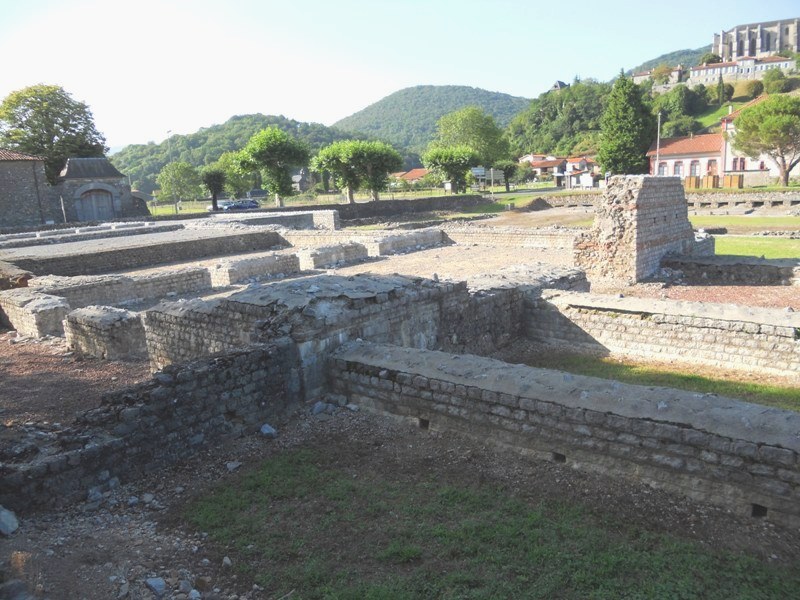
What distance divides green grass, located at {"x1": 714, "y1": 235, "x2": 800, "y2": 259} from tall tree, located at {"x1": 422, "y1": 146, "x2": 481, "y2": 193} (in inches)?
1335

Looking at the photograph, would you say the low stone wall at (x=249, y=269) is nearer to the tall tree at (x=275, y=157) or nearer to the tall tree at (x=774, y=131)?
the tall tree at (x=275, y=157)

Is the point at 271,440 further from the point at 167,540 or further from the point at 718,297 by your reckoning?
the point at 718,297

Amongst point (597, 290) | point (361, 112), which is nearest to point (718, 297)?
point (597, 290)

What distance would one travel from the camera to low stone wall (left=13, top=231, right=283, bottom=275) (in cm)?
2006

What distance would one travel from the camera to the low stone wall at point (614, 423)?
14.5ft

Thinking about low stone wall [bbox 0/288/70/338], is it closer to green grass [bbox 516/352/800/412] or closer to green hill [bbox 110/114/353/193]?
green grass [bbox 516/352/800/412]

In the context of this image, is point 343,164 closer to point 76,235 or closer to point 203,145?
point 76,235

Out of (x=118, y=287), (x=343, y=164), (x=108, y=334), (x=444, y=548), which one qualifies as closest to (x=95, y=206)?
(x=343, y=164)

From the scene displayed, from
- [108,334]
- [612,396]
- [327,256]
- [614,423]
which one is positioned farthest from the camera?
[327,256]

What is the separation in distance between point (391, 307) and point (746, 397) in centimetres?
460

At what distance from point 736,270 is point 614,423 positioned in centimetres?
1225

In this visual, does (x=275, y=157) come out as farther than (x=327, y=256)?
Yes

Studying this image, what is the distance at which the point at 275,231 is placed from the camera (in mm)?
27969

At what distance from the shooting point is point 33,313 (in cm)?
1238
